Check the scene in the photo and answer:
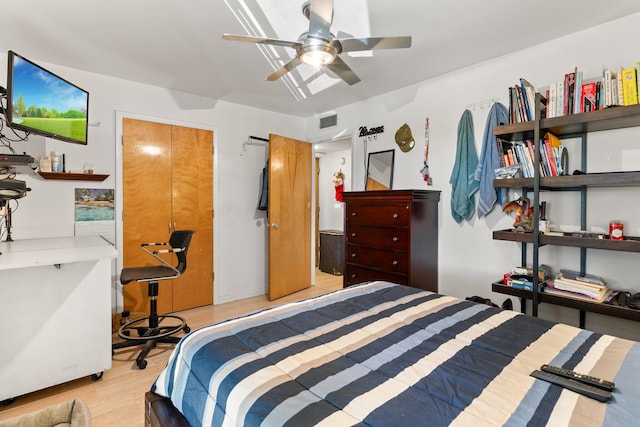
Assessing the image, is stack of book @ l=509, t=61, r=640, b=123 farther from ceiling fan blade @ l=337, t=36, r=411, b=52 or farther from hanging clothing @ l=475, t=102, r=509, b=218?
ceiling fan blade @ l=337, t=36, r=411, b=52

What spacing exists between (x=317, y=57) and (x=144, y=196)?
8.19 feet

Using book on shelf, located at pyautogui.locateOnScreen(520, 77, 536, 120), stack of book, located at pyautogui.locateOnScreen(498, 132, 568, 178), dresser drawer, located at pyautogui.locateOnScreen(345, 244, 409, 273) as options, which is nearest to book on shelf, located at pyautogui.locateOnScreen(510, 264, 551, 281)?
stack of book, located at pyautogui.locateOnScreen(498, 132, 568, 178)

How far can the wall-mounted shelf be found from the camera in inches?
109

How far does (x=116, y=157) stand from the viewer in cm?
320

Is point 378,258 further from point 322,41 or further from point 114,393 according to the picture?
point 114,393

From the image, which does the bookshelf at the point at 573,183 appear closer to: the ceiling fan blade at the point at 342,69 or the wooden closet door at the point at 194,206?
the ceiling fan blade at the point at 342,69

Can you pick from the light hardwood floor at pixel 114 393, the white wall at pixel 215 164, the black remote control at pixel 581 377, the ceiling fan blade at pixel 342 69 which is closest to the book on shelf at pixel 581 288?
the black remote control at pixel 581 377

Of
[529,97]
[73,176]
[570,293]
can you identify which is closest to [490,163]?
[529,97]

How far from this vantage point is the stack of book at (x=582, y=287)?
2.00m

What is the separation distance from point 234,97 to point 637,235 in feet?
12.7

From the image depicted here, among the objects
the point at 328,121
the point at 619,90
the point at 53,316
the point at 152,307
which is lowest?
the point at 152,307

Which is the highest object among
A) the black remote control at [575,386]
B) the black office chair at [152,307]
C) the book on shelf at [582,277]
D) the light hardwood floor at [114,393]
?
the book on shelf at [582,277]

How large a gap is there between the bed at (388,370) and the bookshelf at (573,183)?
878mm

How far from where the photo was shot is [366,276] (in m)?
3.15
